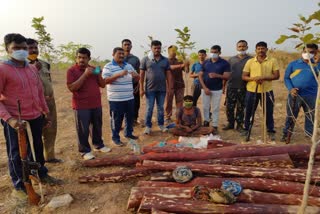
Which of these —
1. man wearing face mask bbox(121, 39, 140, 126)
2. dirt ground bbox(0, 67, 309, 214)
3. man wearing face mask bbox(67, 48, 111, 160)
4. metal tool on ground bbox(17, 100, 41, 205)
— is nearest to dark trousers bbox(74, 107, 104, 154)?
man wearing face mask bbox(67, 48, 111, 160)

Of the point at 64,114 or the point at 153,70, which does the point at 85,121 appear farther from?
the point at 64,114

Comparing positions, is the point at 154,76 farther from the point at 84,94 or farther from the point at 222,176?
the point at 222,176

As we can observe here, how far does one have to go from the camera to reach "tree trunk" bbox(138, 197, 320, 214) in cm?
290

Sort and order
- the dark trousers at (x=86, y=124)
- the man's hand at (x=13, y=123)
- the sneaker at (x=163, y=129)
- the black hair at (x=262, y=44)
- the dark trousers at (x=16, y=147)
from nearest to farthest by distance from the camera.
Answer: the man's hand at (x=13, y=123)
the dark trousers at (x=16, y=147)
the dark trousers at (x=86, y=124)
the black hair at (x=262, y=44)
the sneaker at (x=163, y=129)

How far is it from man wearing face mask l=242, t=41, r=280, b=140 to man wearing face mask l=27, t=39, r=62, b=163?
406 cm

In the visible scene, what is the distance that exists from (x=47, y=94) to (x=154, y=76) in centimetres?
251

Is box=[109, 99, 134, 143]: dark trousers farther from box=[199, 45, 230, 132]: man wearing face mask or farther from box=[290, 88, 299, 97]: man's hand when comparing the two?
box=[290, 88, 299, 97]: man's hand

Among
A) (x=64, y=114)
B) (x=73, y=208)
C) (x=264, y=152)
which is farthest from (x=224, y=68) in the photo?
(x=64, y=114)

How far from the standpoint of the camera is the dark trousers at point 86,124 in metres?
4.72

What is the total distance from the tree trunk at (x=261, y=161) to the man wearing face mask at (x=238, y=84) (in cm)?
271

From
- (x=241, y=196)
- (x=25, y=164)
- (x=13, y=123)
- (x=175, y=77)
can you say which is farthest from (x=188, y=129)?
(x=13, y=123)

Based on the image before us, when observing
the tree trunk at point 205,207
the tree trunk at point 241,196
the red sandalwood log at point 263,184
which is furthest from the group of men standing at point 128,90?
A: the tree trunk at point 205,207

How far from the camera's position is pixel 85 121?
4762 millimetres

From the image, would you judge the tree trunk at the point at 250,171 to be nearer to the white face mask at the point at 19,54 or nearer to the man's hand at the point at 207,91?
the white face mask at the point at 19,54
